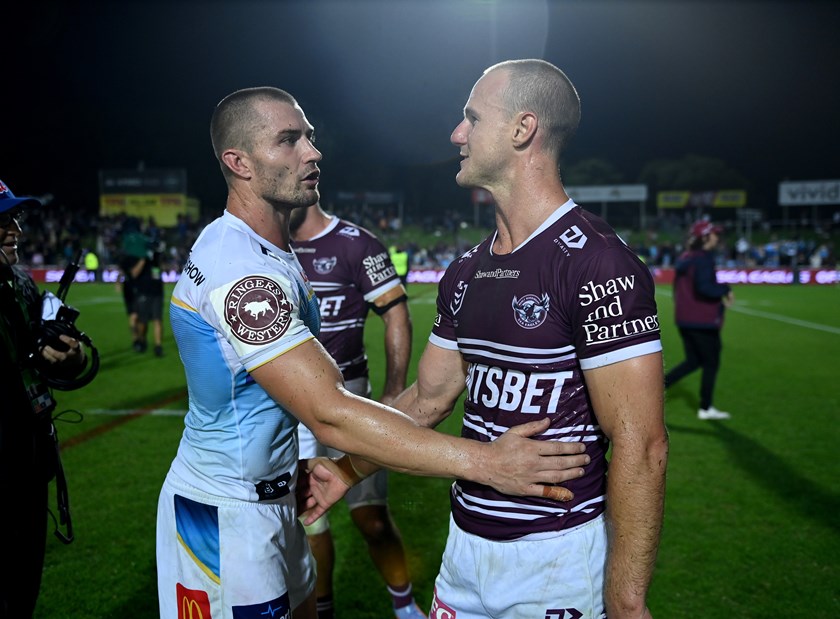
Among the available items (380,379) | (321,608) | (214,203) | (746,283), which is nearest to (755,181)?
(746,283)

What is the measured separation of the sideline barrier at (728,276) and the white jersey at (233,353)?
29.8m

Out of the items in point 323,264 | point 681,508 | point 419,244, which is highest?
point 419,244

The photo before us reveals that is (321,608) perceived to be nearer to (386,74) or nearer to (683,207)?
(683,207)

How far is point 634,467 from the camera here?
189 cm

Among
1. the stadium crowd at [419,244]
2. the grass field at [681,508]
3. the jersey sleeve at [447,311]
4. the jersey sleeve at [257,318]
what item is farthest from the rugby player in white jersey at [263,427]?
the stadium crowd at [419,244]

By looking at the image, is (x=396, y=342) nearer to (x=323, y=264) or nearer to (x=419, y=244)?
(x=323, y=264)

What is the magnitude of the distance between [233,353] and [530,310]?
1.04 metres

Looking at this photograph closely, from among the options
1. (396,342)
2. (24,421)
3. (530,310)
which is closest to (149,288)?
(396,342)

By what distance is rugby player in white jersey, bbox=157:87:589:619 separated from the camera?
2076 millimetres

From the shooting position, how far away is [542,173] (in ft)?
7.52

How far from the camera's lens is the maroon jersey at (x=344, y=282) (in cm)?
446

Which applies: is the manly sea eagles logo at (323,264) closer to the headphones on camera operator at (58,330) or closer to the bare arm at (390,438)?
the headphones on camera operator at (58,330)

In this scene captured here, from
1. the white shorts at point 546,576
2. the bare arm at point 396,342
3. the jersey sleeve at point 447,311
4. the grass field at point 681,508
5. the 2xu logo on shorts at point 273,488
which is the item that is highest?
the jersey sleeve at point 447,311

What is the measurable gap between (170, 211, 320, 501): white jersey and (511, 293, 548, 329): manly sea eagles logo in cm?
70
